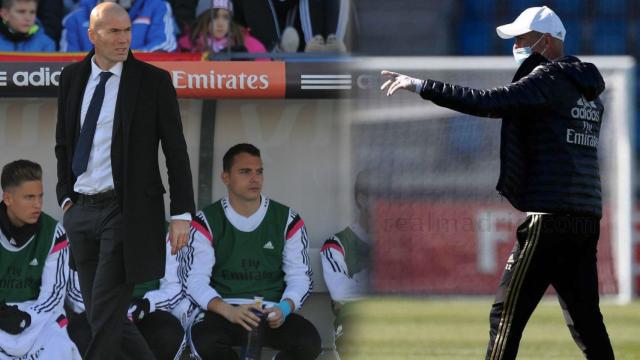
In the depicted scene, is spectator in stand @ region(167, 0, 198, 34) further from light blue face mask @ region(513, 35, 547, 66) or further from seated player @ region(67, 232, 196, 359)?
light blue face mask @ region(513, 35, 547, 66)

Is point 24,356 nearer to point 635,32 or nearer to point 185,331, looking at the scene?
point 185,331

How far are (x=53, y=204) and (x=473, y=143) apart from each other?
17.2 feet

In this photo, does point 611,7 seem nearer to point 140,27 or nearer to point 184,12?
point 184,12

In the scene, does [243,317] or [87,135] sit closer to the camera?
[87,135]

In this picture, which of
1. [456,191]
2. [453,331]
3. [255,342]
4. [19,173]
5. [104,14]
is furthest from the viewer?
[456,191]

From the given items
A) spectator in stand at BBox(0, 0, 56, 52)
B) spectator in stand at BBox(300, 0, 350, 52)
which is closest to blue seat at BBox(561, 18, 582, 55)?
spectator in stand at BBox(300, 0, 350, 52)

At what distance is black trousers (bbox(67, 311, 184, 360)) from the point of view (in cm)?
515

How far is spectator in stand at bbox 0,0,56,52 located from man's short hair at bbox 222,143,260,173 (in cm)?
93

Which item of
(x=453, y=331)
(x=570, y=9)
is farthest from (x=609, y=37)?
(x=453, y=331)

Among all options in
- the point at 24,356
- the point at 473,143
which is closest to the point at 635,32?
the point at 473,143

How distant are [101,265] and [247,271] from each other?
3.31 ft

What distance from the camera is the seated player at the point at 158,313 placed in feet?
16.9

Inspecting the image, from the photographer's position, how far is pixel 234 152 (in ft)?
17.7

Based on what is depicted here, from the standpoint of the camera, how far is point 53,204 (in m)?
5.33
